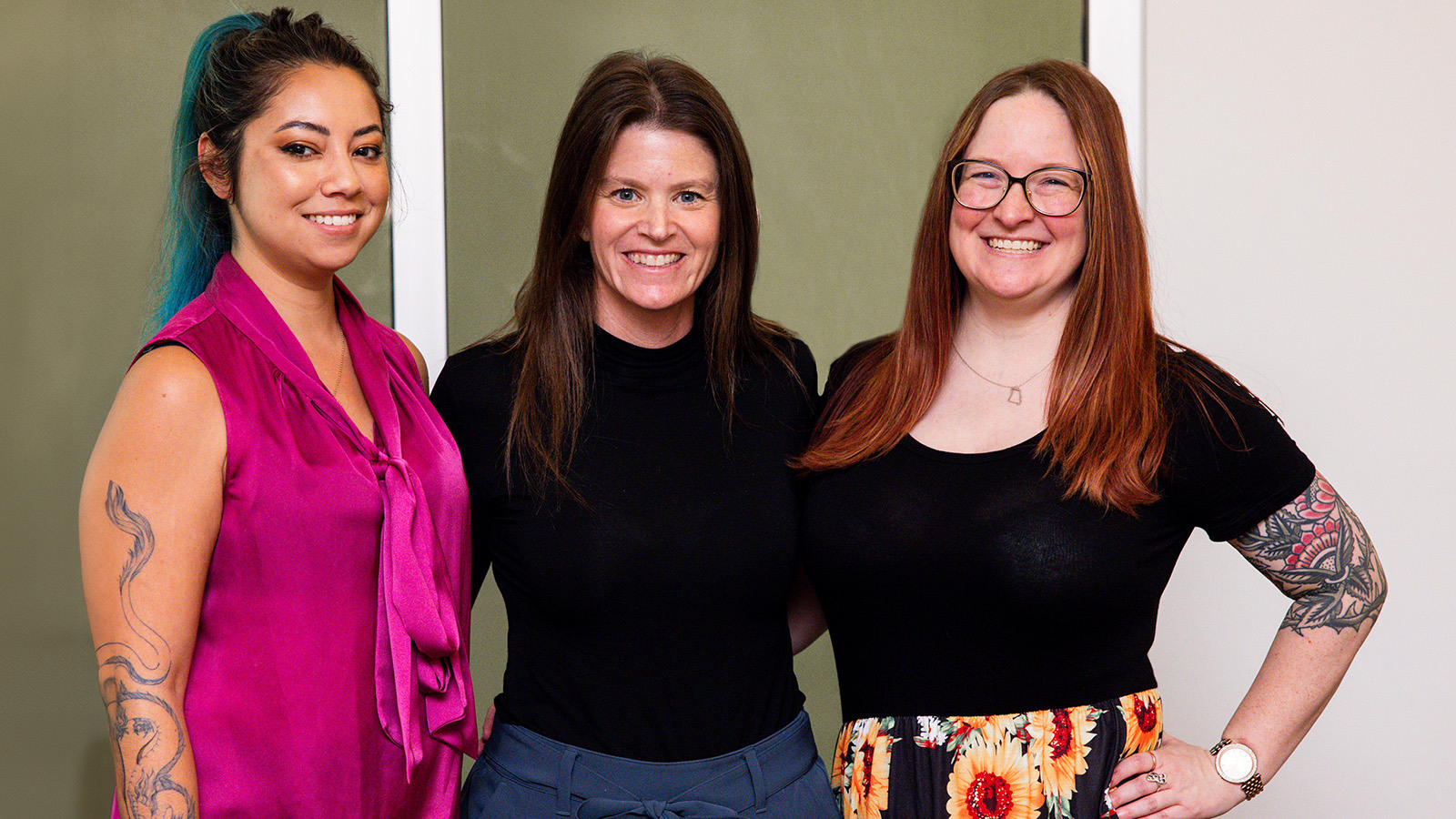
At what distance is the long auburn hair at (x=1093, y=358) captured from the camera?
5.55 ft

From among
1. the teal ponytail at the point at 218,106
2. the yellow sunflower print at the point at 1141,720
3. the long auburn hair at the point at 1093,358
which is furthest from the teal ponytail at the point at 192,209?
the yellow sunflower print at the point at 1141,720

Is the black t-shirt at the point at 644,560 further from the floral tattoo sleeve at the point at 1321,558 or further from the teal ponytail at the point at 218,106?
the floral tattoo sleeve at the point at 1321,558

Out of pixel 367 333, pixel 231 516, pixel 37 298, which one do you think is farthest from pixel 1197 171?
pixel 37 298

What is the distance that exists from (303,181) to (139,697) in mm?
694

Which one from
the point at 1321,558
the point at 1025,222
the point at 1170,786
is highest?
the point at 1025,222

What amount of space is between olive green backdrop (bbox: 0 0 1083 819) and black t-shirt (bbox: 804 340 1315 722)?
3.77ft

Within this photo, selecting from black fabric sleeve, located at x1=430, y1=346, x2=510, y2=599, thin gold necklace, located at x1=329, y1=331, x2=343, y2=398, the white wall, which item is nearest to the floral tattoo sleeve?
the white wall

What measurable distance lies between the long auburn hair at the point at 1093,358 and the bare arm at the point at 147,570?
0.94 m

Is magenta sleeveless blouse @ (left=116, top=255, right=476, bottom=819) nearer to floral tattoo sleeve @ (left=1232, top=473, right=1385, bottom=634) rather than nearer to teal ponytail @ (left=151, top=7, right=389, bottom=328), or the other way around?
teal ponytail @ (left=151, top=7, right=389, bottom=328)

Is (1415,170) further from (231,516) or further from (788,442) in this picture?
(231,516)

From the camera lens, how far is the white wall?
274 centimetres

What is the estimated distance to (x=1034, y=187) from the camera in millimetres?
1766

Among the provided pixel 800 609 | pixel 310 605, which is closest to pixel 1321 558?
pixel 800 609

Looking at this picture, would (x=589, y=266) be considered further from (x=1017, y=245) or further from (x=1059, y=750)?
(x=1059, y=750)
